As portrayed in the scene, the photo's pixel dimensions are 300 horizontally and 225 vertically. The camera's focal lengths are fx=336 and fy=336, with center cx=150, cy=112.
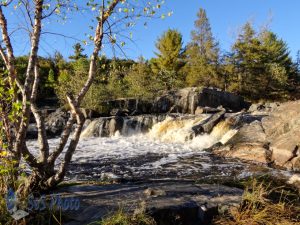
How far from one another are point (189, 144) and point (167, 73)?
1752 cm

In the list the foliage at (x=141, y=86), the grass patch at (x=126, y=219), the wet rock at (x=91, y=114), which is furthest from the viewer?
the foliage at (x=141, y=86)

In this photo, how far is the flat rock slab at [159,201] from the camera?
3.92 m

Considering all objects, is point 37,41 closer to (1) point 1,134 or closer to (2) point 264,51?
(1) point 1,134

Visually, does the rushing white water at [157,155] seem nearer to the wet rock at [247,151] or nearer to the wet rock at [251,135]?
the wet rock at [247,151]

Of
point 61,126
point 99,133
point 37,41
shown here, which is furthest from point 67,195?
point 61,126

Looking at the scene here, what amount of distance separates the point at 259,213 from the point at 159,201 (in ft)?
3.96

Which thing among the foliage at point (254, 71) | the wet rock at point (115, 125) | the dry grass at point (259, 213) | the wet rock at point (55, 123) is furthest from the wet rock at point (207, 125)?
the foliage at point (254, 71)

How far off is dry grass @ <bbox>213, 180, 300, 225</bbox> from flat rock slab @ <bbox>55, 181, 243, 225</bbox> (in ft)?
0.42

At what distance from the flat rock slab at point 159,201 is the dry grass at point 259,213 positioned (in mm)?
128

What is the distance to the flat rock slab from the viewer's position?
3.92 meters

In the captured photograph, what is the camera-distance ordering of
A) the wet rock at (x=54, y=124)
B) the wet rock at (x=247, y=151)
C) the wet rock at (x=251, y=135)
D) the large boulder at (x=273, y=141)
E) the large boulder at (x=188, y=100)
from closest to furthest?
the large boulder at (x=273, y=141)
the wet rock at (x=247, y=151)
the wet rock at (x=251, y=135)
the wet rock at (x=54, y=124)
the large boulder at (x=188, y=100)

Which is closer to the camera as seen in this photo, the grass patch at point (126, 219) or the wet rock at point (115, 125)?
the grass patch at point (126, 219)

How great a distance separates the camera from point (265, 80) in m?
33.9

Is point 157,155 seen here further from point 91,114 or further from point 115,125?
point 91,114
